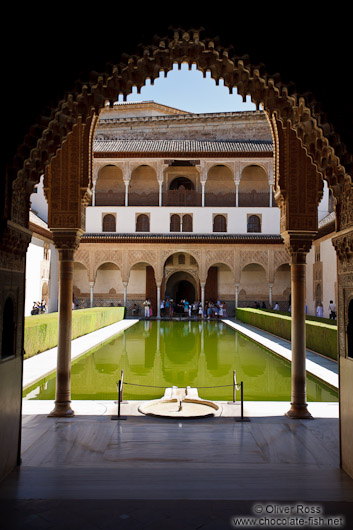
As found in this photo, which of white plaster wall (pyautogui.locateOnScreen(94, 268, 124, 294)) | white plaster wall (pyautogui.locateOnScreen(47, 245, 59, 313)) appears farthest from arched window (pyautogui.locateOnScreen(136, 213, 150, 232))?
white plaster wall (pyautogui.locateOnScreen(47, 245, 59, 313))

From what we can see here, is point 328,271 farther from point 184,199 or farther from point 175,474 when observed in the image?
point 175,474

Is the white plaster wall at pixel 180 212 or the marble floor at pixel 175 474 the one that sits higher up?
the white plaster wall at pixel 180 212

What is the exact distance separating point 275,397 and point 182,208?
63.3ft

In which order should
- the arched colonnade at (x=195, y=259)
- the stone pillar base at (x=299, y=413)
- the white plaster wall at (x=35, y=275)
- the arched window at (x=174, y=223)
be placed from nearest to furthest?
the stone pillar base at (x=299, y=413)
the white plaster wall at (x=35, y=275)
the arched colonnade at (x=195, y=259)
the arched window at (x=174, y=223)

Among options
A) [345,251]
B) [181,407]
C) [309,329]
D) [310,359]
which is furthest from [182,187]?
[345,251]

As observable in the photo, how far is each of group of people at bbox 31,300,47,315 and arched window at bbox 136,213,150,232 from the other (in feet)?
23.2

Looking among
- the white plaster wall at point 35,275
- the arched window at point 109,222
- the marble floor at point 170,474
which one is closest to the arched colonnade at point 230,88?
the marble floor at point 170,474

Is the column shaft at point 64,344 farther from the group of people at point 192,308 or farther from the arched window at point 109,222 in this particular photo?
the arched window at point 109,222

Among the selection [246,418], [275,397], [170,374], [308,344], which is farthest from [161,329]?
[246,418]

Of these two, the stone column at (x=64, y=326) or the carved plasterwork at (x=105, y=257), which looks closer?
the stone column at (x=64, y=326)

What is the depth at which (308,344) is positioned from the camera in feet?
42.1

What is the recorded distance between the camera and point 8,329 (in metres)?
4.23

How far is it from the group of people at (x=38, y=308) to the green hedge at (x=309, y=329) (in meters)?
9.72

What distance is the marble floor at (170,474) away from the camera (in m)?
3.26
